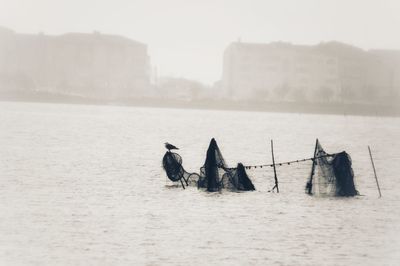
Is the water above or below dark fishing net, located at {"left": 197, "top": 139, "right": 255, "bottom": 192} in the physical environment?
below

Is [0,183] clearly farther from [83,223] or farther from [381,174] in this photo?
[381,174]

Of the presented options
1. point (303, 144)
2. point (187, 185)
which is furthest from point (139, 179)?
point (303, 144)

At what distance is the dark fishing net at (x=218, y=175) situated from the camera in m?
33.7

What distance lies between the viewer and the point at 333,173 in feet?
111

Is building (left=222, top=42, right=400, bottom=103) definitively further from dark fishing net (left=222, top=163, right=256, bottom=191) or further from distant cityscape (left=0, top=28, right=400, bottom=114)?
dark fishing net (left=222, top=163, right=256, bottom=191)

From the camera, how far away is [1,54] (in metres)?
195

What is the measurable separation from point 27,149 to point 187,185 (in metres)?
31.2

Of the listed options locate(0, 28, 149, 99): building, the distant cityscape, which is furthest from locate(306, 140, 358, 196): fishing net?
locate(0, 28, 149, 99): building

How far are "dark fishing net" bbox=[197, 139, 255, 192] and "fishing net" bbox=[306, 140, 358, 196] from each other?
3740 millimetres

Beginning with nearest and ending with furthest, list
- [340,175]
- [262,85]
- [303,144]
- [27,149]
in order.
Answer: [340,175] → [27,149] → [303,144] → [262,85]

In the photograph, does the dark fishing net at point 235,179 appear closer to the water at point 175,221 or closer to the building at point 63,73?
the water at point 175,221

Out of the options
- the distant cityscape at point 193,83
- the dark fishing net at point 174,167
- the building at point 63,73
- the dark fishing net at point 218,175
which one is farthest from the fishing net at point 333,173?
the building at point 63,73

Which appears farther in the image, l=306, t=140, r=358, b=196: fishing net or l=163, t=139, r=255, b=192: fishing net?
l=163, t=139, r=255, b=192: fishing net

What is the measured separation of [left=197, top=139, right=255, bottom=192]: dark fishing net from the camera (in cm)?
3366
